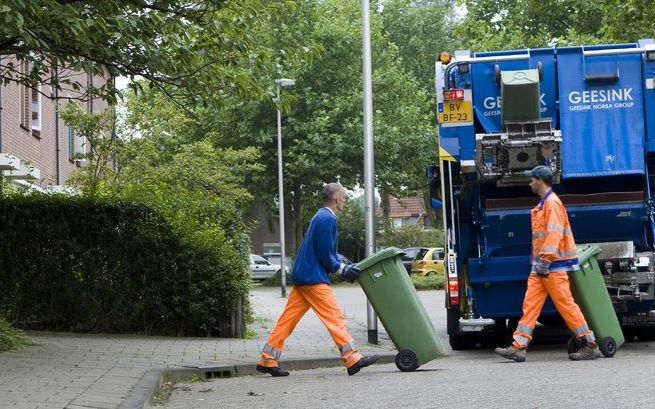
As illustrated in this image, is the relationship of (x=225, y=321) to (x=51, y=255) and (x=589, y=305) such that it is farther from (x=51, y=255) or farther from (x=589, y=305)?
(x=589, y=305)

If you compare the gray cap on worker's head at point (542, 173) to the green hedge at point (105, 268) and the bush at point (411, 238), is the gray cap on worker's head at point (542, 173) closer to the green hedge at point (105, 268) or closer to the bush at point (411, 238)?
the green hedge at point (105, 268)

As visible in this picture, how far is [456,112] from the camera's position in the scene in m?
11.9

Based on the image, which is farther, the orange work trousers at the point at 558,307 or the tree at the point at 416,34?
the tree at the point at 416,34

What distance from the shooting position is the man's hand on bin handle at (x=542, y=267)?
35.6 feet

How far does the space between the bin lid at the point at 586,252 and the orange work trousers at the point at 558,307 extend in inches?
15.7

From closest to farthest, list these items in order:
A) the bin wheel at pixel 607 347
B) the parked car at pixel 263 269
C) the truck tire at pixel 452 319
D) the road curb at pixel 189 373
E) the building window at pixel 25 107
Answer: the road curb at pixel 189 373
the bin wheel at pixel 607 347
the truck tire at pixel 452 319
the building window at pixel 25 107
the parked car at pixel 263 269

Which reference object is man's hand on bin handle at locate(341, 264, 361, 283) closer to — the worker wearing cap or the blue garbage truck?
the worker wearing cap

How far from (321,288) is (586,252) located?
2744mm

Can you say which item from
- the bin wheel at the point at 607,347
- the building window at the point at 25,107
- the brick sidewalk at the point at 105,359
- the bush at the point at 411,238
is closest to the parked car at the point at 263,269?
the bush at the point at 411,238

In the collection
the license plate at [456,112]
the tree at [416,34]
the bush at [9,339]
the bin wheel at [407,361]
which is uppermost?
the tree at [416,34]

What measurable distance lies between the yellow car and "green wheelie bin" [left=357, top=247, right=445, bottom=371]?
3141 centimetres

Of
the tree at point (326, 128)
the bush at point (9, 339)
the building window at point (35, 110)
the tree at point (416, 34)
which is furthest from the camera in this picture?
the tree at point (416, 34)

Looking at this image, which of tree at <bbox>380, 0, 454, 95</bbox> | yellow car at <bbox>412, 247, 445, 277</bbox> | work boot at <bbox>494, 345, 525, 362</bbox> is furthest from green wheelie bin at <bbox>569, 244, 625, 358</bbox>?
tree at <bbox>380, 0, 454, 95</bbox>

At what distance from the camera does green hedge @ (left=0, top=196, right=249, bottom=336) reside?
14.0 metres
